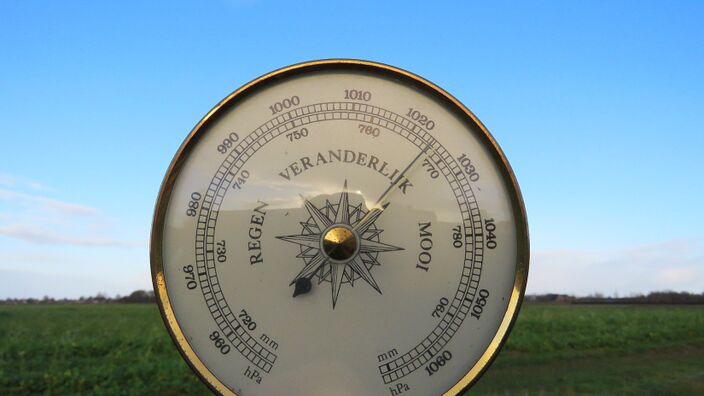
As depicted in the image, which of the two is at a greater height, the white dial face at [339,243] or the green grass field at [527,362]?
the white dial face at [339,243]

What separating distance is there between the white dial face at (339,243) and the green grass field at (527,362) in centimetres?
317

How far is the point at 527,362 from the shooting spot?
7.35 metres

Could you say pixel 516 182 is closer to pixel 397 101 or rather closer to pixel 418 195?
pixel 418 195

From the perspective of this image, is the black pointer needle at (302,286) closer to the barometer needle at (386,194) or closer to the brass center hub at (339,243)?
the brass center hub at (339,243)

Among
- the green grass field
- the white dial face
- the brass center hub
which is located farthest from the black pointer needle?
the green grass field

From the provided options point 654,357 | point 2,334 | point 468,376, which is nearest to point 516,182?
point 468,376

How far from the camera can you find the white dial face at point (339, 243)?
2016 millimetres

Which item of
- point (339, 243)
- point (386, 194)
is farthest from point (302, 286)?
point (386, 194)

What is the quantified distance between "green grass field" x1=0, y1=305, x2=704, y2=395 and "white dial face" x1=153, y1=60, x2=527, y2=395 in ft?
10.4

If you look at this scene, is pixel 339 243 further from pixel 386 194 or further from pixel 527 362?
pixel 527 362

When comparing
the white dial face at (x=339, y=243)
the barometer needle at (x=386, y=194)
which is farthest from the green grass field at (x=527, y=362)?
the barometer needle at (x=386, y=194)

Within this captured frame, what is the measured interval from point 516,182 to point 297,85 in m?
0.84

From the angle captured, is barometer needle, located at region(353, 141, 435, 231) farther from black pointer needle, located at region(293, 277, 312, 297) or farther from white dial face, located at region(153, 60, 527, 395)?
black pointer needle, located at region(293, 277, 312, 297)

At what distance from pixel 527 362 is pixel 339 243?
6.07 m
